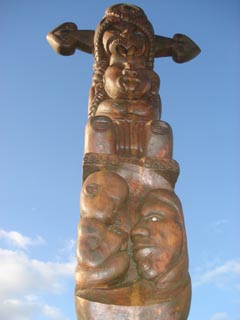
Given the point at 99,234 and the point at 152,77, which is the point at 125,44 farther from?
the point at 99,234

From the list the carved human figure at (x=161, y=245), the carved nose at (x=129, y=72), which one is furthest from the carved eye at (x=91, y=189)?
the carved nose at (x=129, y=72)

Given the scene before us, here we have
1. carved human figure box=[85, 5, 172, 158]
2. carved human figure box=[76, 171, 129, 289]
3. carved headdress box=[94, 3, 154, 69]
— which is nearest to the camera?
carved human figure box=[76, 171, 129, 289]

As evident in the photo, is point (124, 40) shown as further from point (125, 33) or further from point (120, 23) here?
point (120, 23)

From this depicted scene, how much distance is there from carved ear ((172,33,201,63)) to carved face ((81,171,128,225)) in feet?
8.60

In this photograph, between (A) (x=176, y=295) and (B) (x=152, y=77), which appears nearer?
(A) (x=176, y=295)

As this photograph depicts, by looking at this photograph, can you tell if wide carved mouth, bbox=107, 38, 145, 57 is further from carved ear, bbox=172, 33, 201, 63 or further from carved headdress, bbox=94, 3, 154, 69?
carved ear, bbox=172, 33, 201, 63

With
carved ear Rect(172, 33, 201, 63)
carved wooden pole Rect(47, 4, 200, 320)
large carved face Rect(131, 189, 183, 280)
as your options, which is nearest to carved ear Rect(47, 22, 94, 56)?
carved wooden pole Rect(47, 4, 200, 320)

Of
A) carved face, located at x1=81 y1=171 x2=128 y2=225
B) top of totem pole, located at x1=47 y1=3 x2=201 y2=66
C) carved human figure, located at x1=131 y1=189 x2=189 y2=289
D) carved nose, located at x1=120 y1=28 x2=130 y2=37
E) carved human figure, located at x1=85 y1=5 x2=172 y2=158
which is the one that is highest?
top of totem pole, located at x1=47 y1=3 x2=201 y2=66

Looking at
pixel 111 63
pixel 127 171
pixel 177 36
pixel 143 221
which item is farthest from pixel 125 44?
pixel 143 221

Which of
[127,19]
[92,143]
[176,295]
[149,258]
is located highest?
[127,19]

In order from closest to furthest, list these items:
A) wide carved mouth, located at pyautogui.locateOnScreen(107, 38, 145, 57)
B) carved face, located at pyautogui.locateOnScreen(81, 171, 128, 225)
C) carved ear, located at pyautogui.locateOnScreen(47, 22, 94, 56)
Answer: carved face, located at pyautogui.locateOnScreen(81, 171, 128, 225), wide carved mouth, located at pyautogui.locateOnScreen(107, 38, 145, 57), carved ear, located at pyautogui.locateOnScreen(47, 22, 94, 56)

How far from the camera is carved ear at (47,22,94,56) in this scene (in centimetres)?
576

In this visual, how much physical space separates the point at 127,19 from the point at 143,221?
2.64 m

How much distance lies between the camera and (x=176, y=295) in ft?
11.0
